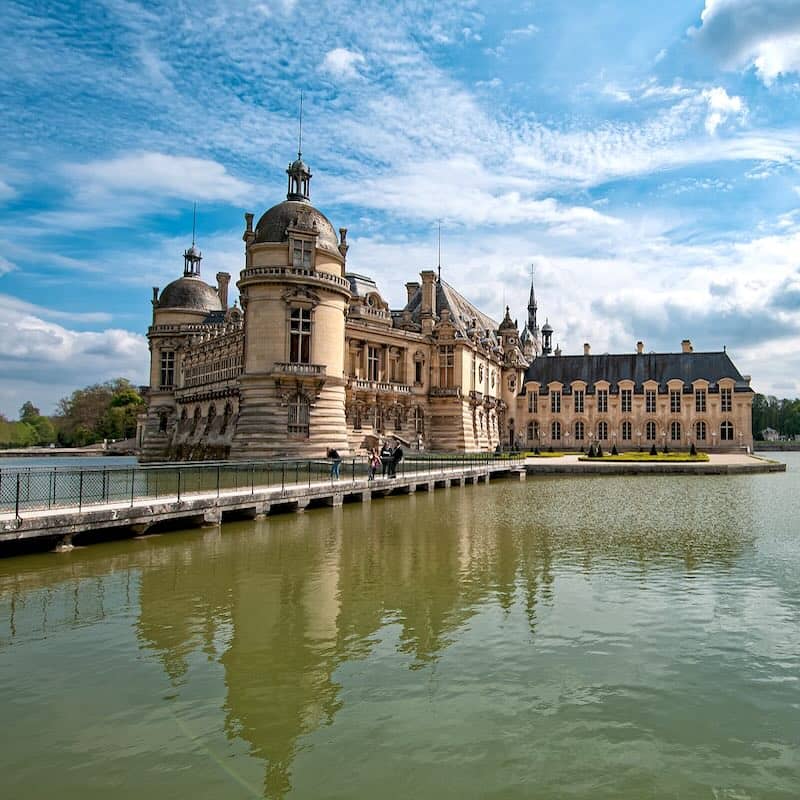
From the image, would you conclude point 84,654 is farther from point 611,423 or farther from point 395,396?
point 611,423

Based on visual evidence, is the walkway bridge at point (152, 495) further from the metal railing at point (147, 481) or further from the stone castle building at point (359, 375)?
the stone castle building at point (359, 375)

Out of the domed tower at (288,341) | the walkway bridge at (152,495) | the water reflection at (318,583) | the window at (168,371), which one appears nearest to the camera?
the water reflection at (318,583)

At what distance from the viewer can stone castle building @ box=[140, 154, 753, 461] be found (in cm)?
4484

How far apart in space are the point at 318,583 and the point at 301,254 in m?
32.9

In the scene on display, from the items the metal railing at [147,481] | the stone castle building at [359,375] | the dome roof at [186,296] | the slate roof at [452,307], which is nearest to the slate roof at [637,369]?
the stone castle building at [359,375]

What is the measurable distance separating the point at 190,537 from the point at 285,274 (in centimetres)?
2574

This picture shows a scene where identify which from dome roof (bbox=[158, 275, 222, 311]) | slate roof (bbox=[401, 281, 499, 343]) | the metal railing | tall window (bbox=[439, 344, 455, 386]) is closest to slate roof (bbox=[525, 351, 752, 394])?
slate roof (bbox=[401, 281, 499, 343])

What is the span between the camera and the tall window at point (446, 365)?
6166 cm

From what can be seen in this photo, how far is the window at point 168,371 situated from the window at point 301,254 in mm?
25525

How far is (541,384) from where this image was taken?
280 ft

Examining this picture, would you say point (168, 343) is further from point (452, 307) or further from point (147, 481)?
point (147, 481)

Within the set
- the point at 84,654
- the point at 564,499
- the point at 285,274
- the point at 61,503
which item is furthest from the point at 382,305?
the point at 84,654

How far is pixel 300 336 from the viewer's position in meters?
45.3

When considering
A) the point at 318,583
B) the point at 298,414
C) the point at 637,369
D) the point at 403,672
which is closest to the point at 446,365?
the point at 298,414
